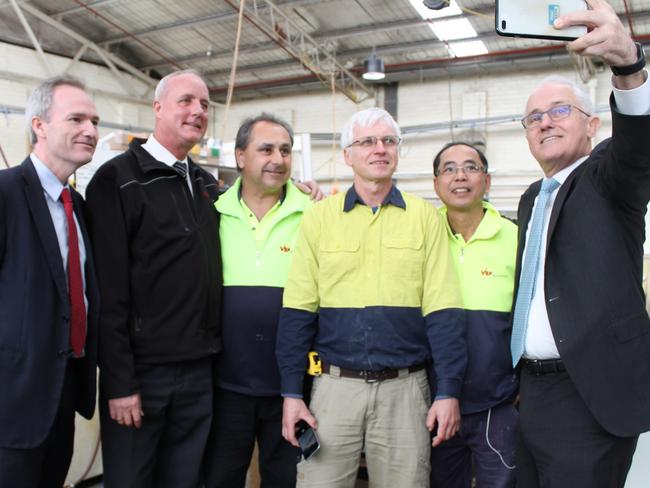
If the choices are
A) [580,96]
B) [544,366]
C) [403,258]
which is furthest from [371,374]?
[580,96]

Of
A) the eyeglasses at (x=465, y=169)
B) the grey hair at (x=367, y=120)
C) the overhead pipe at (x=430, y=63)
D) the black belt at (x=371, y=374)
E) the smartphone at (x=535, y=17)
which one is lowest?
the black belt at (x=371, y=374)

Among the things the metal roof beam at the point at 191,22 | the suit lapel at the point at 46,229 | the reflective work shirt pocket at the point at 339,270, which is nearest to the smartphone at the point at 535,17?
the reflective work shirt pocket at the point at 339,270

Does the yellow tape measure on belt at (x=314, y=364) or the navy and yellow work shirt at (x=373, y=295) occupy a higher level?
the navy and yellow work shirt at (x=373, y=295)

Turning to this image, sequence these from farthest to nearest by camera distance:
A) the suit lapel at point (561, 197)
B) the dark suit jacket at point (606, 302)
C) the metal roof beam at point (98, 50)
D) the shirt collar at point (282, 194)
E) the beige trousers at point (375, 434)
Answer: the metal roof beam at point (98, 50)
the shirt collar at point (282, 194)
the beige trousers at point (375, 434)
the suit lapel at point (561, 197)
the dark suit jacket at point (606, 302)

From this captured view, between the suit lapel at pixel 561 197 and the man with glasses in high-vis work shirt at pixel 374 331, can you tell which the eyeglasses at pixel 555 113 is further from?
the man with glasses in high-vis work shirt at pixel 374 331

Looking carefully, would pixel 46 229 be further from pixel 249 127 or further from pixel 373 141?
pixel 373 141

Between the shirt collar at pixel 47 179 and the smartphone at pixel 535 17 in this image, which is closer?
the smartphone at pixel 535 17

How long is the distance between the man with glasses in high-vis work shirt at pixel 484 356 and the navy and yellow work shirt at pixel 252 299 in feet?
2.09

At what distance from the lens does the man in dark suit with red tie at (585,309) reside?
144cm

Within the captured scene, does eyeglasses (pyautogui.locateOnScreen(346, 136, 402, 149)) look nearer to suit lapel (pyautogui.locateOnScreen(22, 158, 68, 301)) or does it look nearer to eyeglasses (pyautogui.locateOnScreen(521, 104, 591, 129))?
eyeglasses (pyautogui.locateOnScreen(521, 104, 591, 129))

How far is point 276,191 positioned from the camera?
86.4 inches

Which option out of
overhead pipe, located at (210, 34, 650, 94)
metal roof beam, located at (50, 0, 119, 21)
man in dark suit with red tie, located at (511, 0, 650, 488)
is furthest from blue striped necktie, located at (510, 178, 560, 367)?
metal roof beam, located at (50, 0, 119, 21)

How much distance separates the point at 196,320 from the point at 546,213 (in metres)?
1.20

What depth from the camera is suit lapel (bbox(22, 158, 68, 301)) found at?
1651mm
